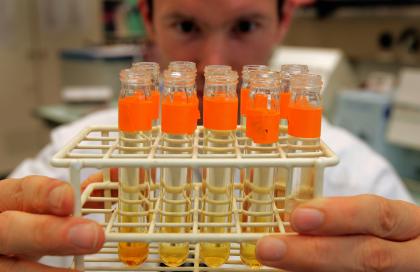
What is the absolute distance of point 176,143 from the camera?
468 millimetres

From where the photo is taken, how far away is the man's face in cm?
94

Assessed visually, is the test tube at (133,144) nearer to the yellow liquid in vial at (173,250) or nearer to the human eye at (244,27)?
the yellow liquid in vial at (173,250)

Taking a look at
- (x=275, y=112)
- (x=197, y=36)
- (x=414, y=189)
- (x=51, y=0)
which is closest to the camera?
(x=275, y=112)

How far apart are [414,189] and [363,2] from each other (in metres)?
0.93

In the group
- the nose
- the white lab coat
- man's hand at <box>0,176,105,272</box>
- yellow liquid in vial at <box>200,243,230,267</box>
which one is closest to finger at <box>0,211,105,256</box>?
man's hand at <box>0,176,105,272</box>

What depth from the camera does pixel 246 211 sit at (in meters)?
0.48

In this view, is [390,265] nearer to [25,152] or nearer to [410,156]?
[410,156]

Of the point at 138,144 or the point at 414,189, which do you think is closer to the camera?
the point at 138,144

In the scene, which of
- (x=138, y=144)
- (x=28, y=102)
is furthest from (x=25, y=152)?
(x=138, y=144)

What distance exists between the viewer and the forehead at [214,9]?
0.93 meters

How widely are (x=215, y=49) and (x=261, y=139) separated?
1.79ft

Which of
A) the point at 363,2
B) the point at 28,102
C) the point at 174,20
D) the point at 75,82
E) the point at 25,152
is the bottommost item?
the point at 25,152

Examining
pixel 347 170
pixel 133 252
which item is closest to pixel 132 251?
pixel 133 252

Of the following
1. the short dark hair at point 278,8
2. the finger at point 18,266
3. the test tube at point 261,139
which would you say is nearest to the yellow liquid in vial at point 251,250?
the test tube at point 261,139
